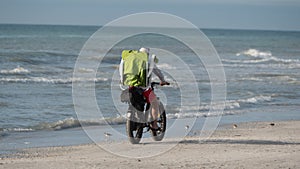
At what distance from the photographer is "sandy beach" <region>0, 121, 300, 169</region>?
9.07 meters

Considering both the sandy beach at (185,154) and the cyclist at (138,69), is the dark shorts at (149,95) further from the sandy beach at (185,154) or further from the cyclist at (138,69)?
the sandy beach at (185,154)

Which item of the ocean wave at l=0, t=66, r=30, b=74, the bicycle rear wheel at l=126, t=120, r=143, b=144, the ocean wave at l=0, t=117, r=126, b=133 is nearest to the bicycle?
the bicycle rear wheel at l=126, t=120, r=143, b=144

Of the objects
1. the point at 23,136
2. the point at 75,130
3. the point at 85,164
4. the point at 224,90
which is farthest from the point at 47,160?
the point at 224,90

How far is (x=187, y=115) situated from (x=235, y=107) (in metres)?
2.55

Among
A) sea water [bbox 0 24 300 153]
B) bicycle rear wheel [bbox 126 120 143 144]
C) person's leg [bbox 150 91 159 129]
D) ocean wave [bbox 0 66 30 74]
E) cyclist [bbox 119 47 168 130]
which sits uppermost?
cyclist [bbox 119 47 168 130]

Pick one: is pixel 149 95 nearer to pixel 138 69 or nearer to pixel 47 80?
pixel 138 69

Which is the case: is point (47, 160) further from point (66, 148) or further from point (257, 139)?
point (257, 139)

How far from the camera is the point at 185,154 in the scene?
9898mm

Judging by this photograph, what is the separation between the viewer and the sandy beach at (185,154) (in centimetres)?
907

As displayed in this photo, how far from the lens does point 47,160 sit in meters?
9.55

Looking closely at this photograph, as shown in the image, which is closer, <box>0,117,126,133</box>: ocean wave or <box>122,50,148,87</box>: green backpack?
<box>122,50,148,87</box>: green backpack

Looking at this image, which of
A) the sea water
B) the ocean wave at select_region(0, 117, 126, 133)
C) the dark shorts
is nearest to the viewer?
the dark shorts

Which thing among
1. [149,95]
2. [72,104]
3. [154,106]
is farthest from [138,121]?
[72,104]

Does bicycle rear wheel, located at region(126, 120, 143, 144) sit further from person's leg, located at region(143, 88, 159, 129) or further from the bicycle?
person's leg, located at region(143, 88, 159, 129)
